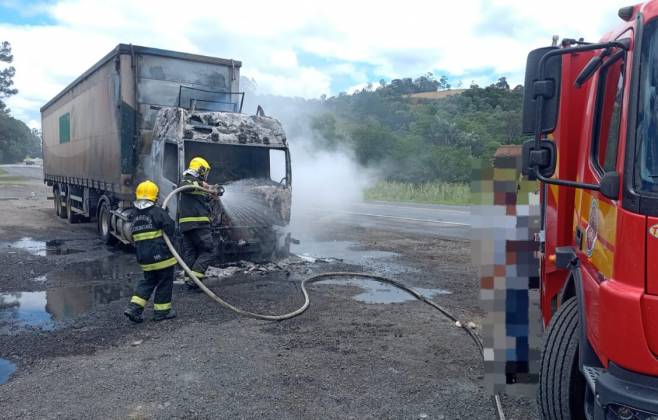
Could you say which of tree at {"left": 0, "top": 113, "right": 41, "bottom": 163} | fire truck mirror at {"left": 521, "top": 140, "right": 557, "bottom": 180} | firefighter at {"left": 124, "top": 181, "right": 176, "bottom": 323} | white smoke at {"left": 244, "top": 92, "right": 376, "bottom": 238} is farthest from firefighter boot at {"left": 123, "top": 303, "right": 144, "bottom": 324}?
tree at {"left": 0, "top": 113, "right": 41, "bottom": 163}

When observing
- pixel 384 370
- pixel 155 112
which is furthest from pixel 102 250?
pixel 384 370

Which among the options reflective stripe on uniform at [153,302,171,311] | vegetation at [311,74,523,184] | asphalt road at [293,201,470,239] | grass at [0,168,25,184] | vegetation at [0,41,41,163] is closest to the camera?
reflective stripe on uniform at [153,302,171,311]

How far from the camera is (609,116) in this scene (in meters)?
2.78

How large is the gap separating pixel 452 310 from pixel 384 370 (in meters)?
2.08

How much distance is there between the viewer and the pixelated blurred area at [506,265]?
3420mm

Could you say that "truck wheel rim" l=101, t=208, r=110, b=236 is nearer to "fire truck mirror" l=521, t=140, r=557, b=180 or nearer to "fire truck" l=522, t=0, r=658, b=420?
"fire truck" l=522, t=0, r=658, b=420

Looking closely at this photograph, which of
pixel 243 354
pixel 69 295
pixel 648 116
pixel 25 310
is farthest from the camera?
pixel 69 295

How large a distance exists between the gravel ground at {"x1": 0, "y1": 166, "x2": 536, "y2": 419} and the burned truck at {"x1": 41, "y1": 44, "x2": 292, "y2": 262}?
0.99m

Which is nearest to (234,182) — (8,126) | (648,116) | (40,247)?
(40,247)

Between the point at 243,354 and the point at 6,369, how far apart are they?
1999 millimetres

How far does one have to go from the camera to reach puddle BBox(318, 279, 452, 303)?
702cm

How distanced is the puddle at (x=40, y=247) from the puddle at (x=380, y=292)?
18.8ft

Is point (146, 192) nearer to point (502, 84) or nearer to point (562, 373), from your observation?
point (562, 373)

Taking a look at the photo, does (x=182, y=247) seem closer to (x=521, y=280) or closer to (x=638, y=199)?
(x=521, y=280)
